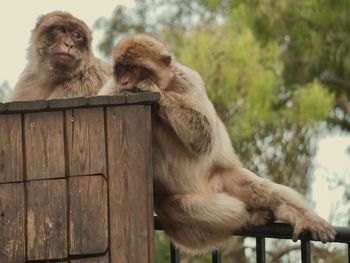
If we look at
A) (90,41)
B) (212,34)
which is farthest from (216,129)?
(212,34)

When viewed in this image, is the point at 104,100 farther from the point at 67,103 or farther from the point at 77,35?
the point at 77,35

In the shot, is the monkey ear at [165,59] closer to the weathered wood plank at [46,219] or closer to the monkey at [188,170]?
the monkey at [188,170]

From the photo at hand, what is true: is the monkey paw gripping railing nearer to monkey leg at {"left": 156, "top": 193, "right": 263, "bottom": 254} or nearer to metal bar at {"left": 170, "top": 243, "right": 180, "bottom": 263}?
metal bar at {"left": 170, "top": 243, "right": 180, "bottom": 263}

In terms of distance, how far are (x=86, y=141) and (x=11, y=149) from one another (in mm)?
284

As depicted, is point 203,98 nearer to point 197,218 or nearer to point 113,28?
point 197,218

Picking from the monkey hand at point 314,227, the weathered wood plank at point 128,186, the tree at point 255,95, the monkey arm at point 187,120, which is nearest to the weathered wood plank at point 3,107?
the weathered wood plank at point 128,186

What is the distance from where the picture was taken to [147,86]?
13.9 ft

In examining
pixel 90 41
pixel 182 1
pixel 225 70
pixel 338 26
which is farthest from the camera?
pixel 182 1

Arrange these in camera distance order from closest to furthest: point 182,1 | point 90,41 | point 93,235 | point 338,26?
1. point 93,235
2. point 90,41
3. point 338,26
4. point 182,1

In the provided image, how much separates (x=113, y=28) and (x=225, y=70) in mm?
12298

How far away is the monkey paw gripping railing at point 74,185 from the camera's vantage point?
3.61 meters

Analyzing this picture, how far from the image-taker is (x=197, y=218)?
435cm

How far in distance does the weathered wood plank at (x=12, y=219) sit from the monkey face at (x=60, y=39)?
99.1 inches

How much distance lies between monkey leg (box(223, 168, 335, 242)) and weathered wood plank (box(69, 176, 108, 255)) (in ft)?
2.88
